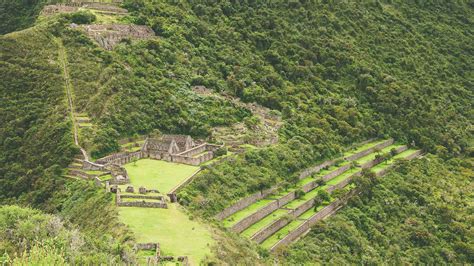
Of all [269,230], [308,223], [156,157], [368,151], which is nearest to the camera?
[269,230]

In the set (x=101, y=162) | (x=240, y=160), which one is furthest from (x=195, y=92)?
(x=101, y=162)

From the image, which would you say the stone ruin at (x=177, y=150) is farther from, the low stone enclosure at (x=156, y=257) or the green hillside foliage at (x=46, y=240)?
the green hillside foliage at (x=46, y=240)

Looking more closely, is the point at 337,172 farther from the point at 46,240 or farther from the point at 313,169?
the point at 46,240

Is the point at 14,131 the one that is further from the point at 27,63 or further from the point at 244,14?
the point at 244,14

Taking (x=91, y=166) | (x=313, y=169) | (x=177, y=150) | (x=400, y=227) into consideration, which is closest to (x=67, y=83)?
(x=177, y=150)

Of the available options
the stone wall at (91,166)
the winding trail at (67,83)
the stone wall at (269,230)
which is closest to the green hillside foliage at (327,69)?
the stone wall at (269,230)

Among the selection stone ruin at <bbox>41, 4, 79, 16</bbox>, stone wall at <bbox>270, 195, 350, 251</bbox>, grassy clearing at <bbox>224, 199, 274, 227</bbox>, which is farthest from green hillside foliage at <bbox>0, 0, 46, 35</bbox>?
stone wall at <bbox>270, 195, 350, 251</bbox>
